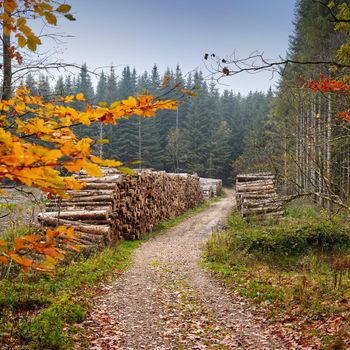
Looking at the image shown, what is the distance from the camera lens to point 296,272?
1003cm

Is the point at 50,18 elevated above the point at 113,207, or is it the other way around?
the point at 50,18

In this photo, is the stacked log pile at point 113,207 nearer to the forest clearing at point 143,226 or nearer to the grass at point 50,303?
the forest clearing at point 143,226

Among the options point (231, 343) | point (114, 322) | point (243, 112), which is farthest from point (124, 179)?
point (243, 112)

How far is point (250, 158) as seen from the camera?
50156 millimetres

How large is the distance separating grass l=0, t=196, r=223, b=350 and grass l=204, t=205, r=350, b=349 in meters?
3.51

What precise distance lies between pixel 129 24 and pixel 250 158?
45589 millimetres

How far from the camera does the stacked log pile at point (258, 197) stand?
55.1 ft

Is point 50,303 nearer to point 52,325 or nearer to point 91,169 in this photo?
point 52,325

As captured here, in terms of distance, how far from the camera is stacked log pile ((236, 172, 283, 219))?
16797 millimetres

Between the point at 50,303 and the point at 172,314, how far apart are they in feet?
7.90

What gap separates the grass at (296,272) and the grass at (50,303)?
3.51 m

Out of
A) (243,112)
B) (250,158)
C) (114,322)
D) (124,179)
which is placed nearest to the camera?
(114,322)

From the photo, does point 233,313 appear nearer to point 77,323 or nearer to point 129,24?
point 77,323

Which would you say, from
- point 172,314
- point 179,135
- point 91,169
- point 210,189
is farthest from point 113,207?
point 179,135
